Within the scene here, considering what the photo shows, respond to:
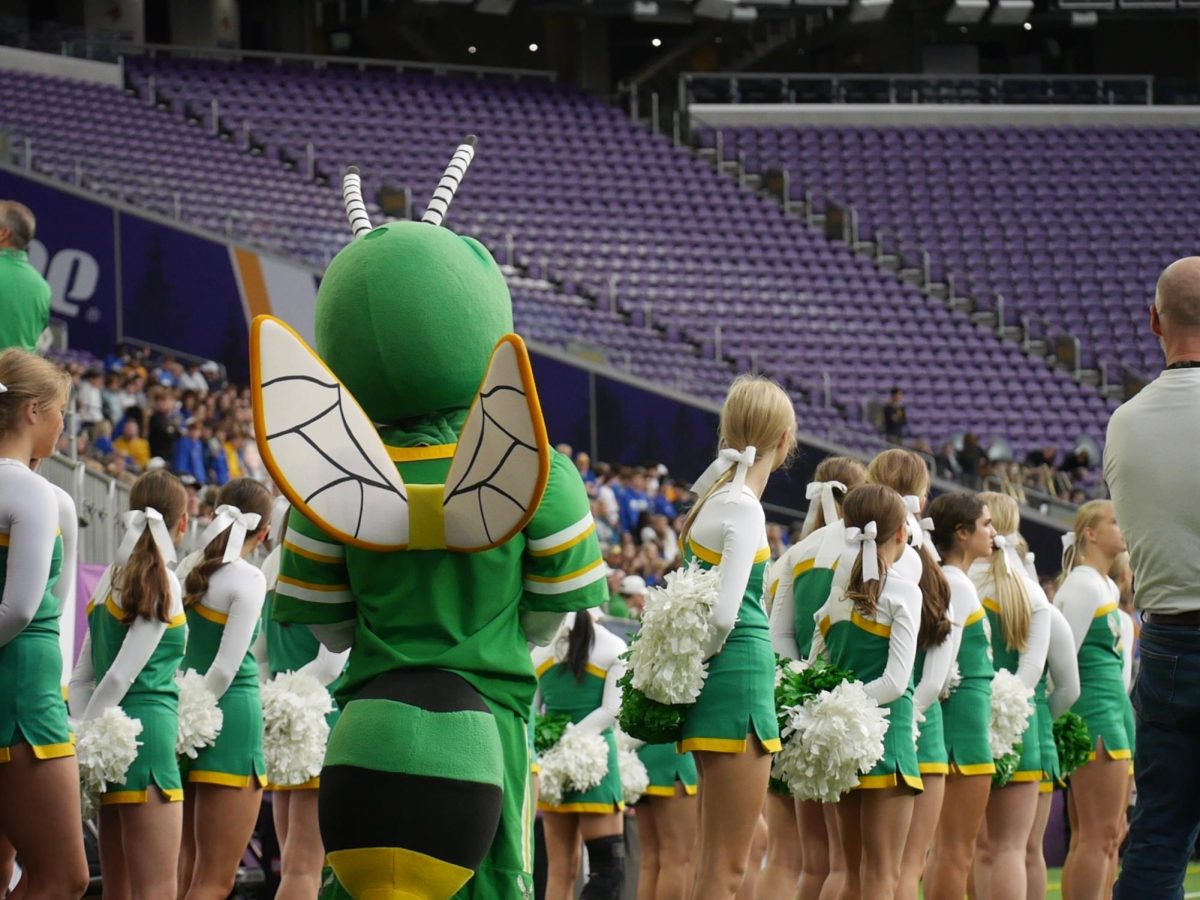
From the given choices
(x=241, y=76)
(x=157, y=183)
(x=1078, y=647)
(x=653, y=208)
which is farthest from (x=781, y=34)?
(x=1078, y=647)

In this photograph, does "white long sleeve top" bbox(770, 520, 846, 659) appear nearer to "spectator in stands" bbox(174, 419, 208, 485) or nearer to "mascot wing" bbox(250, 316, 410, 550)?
"mascot wing" bbox(250, 316, 410, 550)

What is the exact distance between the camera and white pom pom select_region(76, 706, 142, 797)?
4.67 m

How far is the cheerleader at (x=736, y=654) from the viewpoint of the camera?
14.1ft

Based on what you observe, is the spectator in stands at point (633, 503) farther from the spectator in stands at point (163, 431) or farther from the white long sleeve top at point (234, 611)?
the white long sleeve top at point (234, 611)

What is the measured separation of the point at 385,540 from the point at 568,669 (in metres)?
3.18

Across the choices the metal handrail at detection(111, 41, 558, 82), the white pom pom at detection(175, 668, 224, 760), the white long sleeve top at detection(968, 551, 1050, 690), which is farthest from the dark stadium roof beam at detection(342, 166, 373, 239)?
the metal handrail at detection(111, 41, 558, 82)

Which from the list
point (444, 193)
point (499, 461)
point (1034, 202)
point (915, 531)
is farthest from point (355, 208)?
point (1034, 202)

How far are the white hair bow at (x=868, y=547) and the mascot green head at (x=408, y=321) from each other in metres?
1.73

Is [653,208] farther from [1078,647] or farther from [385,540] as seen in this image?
[385,540]

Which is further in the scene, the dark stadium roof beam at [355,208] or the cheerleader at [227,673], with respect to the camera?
the cheerleader at [227,673]

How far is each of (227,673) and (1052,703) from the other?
8.90 ft

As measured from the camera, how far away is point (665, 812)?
20.5 ft

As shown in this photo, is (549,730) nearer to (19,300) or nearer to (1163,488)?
(19,300)

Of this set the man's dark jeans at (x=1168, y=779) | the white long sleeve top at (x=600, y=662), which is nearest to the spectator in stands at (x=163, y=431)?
the white long sleeve top at (x=600, y=662)
